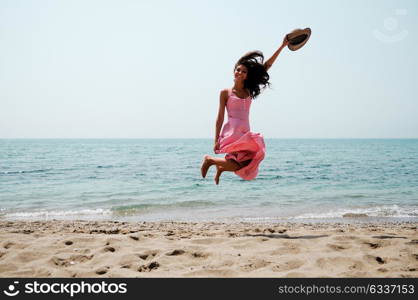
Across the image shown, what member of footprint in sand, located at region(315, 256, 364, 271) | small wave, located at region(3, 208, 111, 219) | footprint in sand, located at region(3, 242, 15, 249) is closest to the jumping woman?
footprint in sand, located at region(315, 256, 364, 271)

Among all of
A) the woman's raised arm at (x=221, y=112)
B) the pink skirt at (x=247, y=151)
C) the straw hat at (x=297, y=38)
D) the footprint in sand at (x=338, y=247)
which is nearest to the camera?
the footprint in sand at (x=338, y=247)

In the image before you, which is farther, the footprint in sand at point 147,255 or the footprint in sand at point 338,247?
the footprint in sand at point 338,247

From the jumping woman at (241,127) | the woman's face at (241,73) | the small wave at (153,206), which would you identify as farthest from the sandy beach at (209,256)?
the small wave at (153,206)

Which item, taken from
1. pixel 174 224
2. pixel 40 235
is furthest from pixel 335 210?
pixel 40 235

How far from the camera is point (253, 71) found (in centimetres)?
515

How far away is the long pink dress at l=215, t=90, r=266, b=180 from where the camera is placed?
16.3ft

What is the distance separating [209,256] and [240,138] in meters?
1.65

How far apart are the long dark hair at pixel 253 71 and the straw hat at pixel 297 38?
2.20ft

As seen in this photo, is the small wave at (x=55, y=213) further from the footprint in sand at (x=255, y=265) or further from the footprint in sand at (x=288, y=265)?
the footprint in sand at (x=288, y=265)

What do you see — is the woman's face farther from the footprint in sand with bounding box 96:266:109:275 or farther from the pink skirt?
the footprint in sand with bounding box 96:266:109:275

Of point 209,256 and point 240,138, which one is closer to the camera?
point 209,256

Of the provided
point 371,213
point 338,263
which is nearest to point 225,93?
point 338,263

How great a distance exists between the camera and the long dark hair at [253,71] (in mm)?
5141

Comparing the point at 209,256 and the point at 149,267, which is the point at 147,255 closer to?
the point at 149,267
